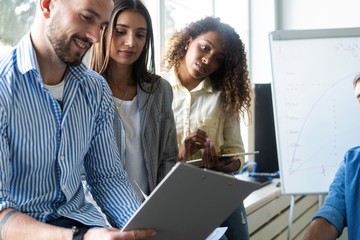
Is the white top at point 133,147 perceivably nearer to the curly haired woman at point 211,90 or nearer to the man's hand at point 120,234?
the curly haired woman at point 211,90

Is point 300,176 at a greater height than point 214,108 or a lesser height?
lesser

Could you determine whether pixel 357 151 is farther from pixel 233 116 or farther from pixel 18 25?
pixel 18 25

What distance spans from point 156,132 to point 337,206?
717 mm

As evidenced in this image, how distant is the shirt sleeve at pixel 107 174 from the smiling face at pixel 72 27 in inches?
8.6

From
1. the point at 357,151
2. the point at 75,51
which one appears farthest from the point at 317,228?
the point at 75,51

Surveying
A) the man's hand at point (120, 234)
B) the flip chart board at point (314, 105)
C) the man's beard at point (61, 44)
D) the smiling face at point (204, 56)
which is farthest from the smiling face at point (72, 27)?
the flip chart board at point (314, 105)

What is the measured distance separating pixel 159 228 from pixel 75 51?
559 millimetres

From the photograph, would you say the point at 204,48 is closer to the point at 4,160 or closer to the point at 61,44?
the point at 61,44

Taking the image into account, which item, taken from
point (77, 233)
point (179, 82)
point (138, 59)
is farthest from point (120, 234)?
point (179, 82)

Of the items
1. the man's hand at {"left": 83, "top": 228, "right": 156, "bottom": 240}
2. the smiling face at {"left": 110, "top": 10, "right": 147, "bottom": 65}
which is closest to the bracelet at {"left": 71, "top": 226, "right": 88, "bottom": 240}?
the man's hand at {"left": 83, "top": 228, "right": 156, "bottom": 240}

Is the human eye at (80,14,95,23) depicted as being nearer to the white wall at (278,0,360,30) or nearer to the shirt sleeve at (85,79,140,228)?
the shirt sleeve at (85,79,140,228)

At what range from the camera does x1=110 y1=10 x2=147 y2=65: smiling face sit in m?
1.92

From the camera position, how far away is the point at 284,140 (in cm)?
223

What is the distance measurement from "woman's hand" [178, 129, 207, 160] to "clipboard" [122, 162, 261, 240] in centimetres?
76
